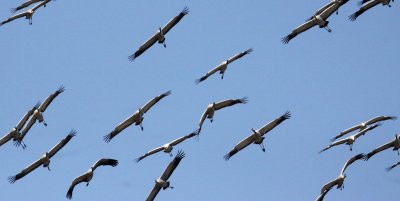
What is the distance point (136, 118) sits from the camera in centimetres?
5372

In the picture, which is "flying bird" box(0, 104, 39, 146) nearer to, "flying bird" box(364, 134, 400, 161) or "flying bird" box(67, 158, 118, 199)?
"flying bird" box(67, 158, 118, 199)

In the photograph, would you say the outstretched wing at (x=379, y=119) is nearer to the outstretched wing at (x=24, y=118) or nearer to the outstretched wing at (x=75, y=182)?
the outstretched wing at (x=75, y=182)

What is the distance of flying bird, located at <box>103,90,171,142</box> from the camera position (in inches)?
2114

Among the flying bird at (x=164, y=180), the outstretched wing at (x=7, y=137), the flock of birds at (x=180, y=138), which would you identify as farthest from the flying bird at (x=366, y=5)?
the outstretched wing at (x=7, y=137)

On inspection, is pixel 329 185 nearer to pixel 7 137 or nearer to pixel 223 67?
pixel 223 67

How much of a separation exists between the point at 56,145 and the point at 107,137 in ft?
7.12

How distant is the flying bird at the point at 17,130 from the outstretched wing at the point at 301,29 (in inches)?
417

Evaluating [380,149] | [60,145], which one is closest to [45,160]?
[60,145]

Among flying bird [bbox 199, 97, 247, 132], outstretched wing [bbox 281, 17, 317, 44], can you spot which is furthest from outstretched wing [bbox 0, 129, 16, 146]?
outstretched wing [bbox 281, 17, 317, 44]

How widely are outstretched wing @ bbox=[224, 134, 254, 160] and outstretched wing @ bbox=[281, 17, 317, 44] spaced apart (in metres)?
4.21

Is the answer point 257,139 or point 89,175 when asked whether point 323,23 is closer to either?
point 257,139

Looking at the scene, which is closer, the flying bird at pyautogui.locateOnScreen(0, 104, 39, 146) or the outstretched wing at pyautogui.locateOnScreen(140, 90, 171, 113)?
the outstretched wing at pyautogui.locateOnScreen(140, 90, 171, 113)

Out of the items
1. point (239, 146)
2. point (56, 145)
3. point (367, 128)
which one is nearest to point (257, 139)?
point (239, 146)

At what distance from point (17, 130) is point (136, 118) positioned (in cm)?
540
